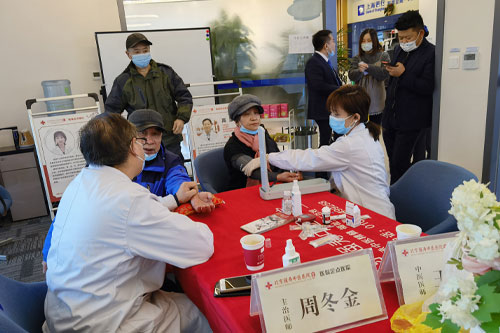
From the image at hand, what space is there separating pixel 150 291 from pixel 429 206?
1319mm

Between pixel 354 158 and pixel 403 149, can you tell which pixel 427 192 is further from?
pixel 403 149

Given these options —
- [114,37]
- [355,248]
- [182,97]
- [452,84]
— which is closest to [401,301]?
[355,248]

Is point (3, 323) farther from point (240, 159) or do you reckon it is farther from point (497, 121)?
point (497, 121)

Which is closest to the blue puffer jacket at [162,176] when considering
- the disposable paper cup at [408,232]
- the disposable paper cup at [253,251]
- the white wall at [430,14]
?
the disposable paper cup at [253,251]

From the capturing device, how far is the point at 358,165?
1.98 meters

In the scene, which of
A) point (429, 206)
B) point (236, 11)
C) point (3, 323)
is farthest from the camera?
point (236, 11)

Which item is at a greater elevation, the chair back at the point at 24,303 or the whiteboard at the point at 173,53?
the whiteboard at the point at 173,53

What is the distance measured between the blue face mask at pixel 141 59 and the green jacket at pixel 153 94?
0.07m

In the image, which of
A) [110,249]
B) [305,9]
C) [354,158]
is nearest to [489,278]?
[110,249]

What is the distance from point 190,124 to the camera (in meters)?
4.11

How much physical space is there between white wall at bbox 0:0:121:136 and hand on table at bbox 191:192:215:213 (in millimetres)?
3196

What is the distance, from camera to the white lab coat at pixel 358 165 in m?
1.95

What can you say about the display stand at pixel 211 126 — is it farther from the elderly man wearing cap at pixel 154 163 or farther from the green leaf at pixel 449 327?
the green leaf at pixel 449 327

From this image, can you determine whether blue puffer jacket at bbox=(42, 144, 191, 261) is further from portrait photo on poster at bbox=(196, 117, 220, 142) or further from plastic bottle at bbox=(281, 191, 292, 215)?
portrait photo on poster at bbox=(196, 117, 220, 142)
